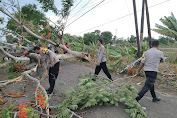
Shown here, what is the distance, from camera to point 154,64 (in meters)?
3.74

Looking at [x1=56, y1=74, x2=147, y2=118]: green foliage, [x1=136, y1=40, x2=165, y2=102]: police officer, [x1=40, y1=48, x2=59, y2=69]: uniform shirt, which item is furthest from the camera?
[x1=40, y1=48, x2=59, y2=69]: uniform shirt

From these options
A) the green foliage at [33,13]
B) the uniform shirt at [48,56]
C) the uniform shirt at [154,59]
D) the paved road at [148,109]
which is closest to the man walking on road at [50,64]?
the uniform shirt at [48,56]

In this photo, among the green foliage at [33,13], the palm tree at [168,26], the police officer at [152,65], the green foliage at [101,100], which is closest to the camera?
the green foliage at [101,100]

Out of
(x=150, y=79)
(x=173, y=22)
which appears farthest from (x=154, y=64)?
(x=173, y=22)

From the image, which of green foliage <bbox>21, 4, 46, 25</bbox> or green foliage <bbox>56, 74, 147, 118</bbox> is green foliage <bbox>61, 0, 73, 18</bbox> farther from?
green foliage <bbox>56, 74, 147, 118</bbox>

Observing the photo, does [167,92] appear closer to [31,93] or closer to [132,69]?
[132,69]

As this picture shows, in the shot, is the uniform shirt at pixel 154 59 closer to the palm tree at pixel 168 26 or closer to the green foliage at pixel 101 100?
the green foliage at pixel 101 100

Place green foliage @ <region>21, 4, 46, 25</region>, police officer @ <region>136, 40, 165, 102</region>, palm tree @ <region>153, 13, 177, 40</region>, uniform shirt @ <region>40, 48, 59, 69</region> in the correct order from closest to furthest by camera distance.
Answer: police officer @ <region>136, 40, 165, 102</region>
uniform shirt @ <region>40, 48, 59, 69</region>
palm tree @ <region>153, 13, 177, 40</region>
green foliage @ <region>21, 4, 46, 25</region>

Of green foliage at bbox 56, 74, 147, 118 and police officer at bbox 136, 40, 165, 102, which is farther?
police officer at bbox 136, 40, 165, 102

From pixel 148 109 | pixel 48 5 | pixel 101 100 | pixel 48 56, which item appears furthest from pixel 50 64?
pixel 48 5

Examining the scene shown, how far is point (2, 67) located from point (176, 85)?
32.7 feet

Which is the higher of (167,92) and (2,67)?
(2,67)

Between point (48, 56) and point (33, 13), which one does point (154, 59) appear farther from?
point (33, 13)

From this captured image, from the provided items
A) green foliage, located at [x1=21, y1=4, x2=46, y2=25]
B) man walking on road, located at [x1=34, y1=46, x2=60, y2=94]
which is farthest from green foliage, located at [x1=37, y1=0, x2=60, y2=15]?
man walking on road, located at [x1=34, y1=46, x2=60, y2=94]
